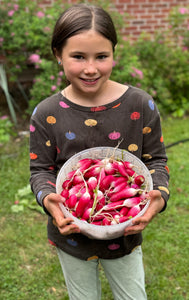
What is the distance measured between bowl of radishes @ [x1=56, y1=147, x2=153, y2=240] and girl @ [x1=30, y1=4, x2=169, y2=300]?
0.25 feet

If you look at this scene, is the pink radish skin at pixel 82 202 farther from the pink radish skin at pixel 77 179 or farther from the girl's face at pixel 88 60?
the girl's face at pixel 88 60

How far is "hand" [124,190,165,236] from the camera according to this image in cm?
118

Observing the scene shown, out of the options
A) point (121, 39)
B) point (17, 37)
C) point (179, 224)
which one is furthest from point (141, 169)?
point (121, 39)

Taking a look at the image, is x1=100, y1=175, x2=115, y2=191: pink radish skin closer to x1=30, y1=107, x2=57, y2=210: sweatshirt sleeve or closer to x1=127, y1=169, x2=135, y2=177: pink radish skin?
x1=127, y1=169, x2=135, y2=177: pink radish skin

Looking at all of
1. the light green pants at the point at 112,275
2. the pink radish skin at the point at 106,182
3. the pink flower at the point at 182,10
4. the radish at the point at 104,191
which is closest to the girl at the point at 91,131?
the light green pants at the point at 112,275

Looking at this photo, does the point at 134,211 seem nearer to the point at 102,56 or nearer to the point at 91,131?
the point at 91,131

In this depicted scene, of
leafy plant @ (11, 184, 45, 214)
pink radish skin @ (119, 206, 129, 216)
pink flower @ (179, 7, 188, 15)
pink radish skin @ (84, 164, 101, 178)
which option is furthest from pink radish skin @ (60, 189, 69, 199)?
pink flower @ (179, 7, 188, 15)

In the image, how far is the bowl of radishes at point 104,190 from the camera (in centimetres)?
118

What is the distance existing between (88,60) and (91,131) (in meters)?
0.30

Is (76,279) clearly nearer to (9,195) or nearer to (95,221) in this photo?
(95,221)

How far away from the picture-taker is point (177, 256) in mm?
2658

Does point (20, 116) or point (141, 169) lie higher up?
point (141, 169)

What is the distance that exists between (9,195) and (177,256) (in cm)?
178

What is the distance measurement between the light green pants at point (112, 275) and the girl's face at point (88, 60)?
0.77 metres
